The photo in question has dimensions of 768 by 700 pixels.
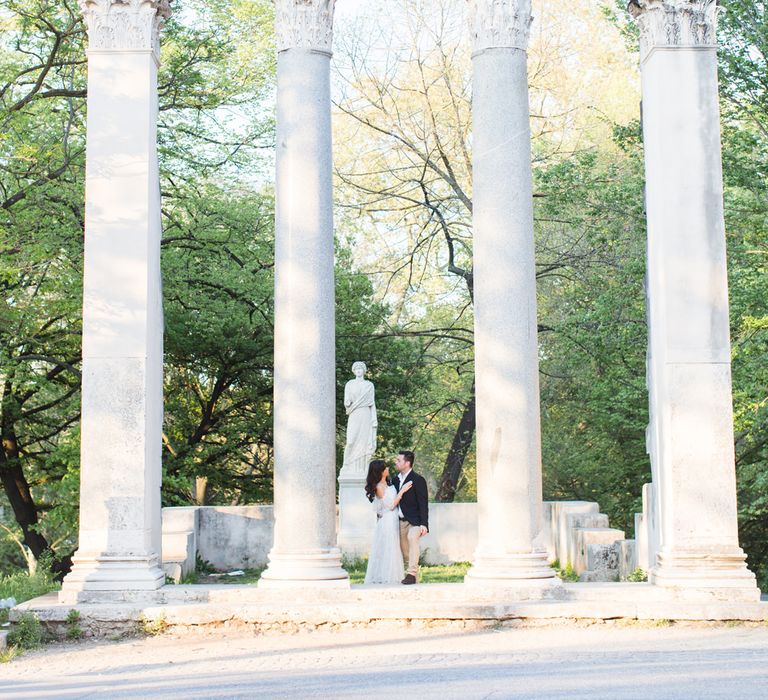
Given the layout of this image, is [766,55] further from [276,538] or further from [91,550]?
[91,550]

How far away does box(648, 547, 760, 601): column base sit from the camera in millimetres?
18531

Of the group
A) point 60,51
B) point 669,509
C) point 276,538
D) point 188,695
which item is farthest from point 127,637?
point 60,51

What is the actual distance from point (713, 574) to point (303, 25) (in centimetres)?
1193

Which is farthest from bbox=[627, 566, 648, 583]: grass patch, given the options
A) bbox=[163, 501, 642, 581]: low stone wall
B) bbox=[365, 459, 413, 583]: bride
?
bbox=[365, 459, 413, 583]: bride

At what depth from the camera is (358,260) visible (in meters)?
57.8

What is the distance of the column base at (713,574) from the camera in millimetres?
18531

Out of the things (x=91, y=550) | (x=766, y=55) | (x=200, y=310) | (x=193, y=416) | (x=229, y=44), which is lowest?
(x=91, y=550)

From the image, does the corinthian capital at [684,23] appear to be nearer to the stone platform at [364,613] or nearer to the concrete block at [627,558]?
the stone platform at [364,613]

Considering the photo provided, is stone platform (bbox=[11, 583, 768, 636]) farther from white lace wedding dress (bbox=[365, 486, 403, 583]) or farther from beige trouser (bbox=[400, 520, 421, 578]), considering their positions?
white lace wedding dress (bbox=[365, 486, 403, 583])

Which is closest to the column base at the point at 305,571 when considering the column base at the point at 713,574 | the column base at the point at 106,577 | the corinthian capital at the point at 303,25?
the column base at the point at 106,577

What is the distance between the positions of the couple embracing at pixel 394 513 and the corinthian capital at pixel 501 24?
7.87 m

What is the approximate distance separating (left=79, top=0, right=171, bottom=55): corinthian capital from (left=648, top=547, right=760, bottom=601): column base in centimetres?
1277

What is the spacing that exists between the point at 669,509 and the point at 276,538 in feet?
22.2

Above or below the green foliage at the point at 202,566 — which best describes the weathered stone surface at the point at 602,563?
above
